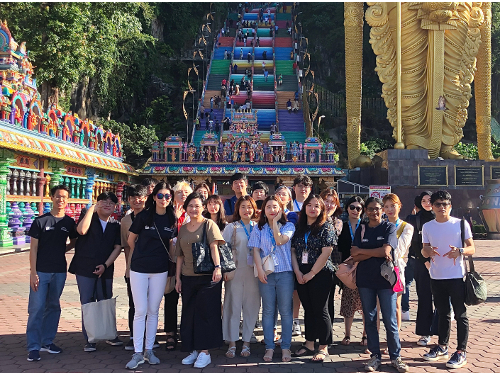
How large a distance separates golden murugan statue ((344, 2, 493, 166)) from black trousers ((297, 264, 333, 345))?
451 inches

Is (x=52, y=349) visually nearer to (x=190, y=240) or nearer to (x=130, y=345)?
(x=130, y=345)

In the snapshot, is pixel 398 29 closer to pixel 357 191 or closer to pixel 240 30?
pixel 357 191

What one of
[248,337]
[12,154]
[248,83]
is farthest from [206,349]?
[248,83]

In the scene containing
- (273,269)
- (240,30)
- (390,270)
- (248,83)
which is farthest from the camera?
(240,30)

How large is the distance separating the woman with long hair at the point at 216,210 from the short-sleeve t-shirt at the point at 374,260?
54.0 inches

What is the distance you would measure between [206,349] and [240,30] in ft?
127

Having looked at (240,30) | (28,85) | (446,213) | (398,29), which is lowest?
(446,213)

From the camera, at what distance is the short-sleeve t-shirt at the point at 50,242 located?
14.4 ft

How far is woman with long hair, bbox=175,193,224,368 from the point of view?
4.13m

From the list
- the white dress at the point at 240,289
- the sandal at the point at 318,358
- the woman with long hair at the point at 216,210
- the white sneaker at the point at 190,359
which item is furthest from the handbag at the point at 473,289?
the white sneaker at the point at 190,359

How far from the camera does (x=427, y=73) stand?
14797 millimetres

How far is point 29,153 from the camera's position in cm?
1255

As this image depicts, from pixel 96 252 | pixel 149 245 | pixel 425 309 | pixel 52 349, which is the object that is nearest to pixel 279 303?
pixel 149 245

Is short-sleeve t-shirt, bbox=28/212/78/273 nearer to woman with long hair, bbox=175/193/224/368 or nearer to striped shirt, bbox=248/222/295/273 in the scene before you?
woman with long hair, bbox=175/193/224/368
